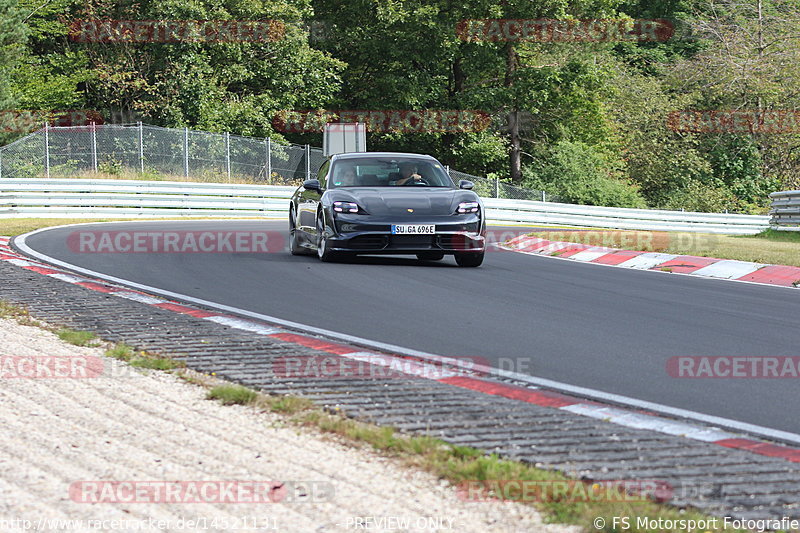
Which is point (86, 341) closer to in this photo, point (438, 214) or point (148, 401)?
point (148, 401)

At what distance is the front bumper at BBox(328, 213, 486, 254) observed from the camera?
13.2 metres

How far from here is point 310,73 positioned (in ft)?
140

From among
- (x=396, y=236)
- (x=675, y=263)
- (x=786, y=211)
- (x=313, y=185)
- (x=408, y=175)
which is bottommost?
(x=675, y=263)

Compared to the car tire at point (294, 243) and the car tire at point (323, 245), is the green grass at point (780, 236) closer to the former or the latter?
the car tire at point (294, 243)

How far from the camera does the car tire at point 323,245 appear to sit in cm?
1373

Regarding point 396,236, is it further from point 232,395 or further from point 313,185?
point 232,395

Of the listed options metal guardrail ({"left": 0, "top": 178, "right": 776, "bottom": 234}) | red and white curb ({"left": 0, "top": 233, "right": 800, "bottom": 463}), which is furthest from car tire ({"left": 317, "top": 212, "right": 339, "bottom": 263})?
metal guardrail ({"left": 0, "top": 178, "right": 776, "bottom": 234})

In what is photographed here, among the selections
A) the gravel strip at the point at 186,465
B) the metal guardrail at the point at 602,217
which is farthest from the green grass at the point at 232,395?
the metal guardrail at the point at 602,217

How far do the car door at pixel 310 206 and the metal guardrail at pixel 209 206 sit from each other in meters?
12.9

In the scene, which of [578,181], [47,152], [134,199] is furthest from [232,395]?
[578,181]

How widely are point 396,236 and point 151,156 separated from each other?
792 inches

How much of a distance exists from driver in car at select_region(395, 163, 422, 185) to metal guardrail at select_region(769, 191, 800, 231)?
1157 cm

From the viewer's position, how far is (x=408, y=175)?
14.5 meters

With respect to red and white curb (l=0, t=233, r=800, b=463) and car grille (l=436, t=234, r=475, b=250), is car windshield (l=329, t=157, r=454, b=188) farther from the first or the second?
red and white curb (l=0, t=233, r=800, b=463)
